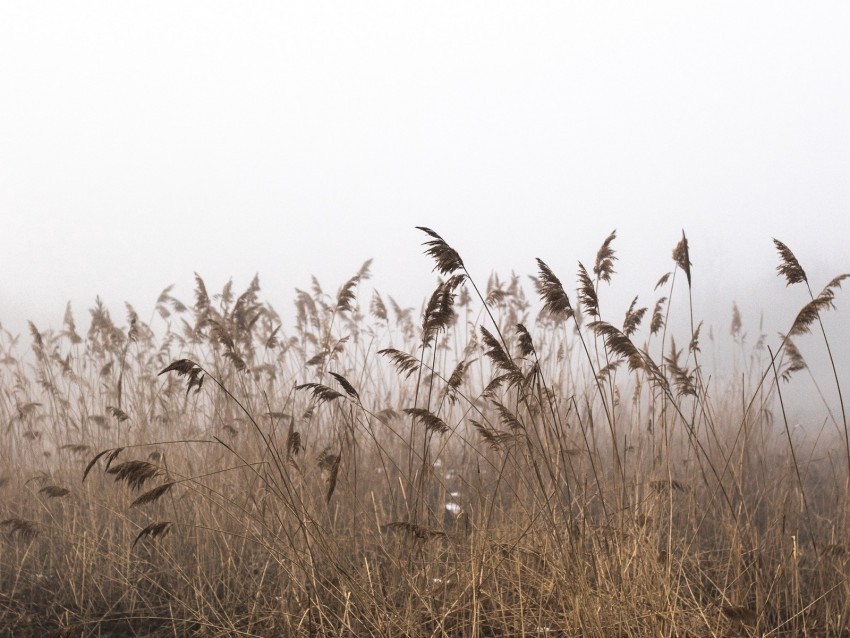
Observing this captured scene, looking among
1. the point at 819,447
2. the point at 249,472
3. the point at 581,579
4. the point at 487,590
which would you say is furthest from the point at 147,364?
the point at 819,447

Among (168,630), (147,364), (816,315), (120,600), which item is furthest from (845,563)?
(147,364)

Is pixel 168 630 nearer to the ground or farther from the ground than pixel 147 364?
nearer to the ground

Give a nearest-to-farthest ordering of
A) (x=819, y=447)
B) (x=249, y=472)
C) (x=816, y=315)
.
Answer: (x=816, y=315) < (x=249, y=472) < (x=819, y=447)

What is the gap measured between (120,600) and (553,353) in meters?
4.49

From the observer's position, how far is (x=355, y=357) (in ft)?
26.4

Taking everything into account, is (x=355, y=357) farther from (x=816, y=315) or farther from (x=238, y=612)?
(x=816, y=315)

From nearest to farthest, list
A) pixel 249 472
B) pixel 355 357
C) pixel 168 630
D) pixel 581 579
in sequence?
pixel 581 579
pixel 168 630
pixel 249 472
pixel 355 357

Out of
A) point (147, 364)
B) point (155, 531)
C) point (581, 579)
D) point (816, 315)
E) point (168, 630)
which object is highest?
point (147, 364)

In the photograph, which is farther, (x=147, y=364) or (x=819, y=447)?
(x=819, y=447)

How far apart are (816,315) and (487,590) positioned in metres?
1.89

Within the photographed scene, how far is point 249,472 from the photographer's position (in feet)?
16.5

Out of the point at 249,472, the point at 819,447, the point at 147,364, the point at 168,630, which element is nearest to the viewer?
the point at 168,630

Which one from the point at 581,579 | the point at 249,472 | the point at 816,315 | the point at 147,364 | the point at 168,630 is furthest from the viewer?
the point at 147,364

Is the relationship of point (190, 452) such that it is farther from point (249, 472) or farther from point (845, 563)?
point (845, 563)
